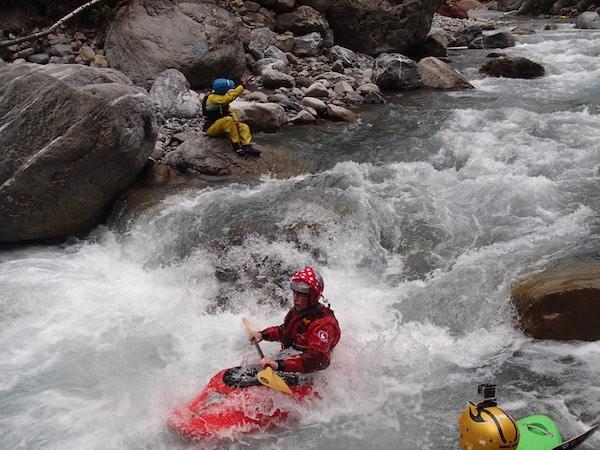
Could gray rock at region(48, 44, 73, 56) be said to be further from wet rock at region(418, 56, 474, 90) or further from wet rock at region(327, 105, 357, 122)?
wet rock at region(418, 56, 474, 90)

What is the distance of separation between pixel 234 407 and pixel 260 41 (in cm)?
1045

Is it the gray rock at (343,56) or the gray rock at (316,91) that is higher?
the gray rock at (343,56)

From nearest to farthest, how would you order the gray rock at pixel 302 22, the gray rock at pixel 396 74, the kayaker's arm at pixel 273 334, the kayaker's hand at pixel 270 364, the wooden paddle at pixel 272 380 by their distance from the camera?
the wooden paddle at pixel 272 380 → the kayaker's hand at pixel 270 364 → the kayaker's arm at pixel 273 334 → the gray rock at pixel 396 74 → the gray rock at pixel 302 22

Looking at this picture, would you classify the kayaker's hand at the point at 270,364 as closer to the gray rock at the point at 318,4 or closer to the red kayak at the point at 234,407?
the red kayak at the point at 234,407

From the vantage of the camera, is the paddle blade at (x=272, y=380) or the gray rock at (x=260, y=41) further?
the gray rock at (x=260, y=41)

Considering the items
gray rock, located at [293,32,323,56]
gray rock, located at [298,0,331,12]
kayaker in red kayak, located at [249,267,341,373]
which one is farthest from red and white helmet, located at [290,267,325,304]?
gray rock, located at [298,0,331,12]

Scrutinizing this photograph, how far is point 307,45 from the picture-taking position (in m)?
13.3

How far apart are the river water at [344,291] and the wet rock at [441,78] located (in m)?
3.20

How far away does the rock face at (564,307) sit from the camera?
4656mm

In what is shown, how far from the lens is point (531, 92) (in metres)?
11.4

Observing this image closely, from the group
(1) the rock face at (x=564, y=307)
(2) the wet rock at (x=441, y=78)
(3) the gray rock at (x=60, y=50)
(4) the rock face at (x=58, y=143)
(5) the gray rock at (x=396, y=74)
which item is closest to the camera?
(1) the rock face at (x=564, y=307)

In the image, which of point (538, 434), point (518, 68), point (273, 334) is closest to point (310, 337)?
point (273, 334)

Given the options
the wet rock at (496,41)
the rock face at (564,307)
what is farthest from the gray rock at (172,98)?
the wet rock at (496,41)

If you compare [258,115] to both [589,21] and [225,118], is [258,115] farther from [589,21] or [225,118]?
[589,21]
